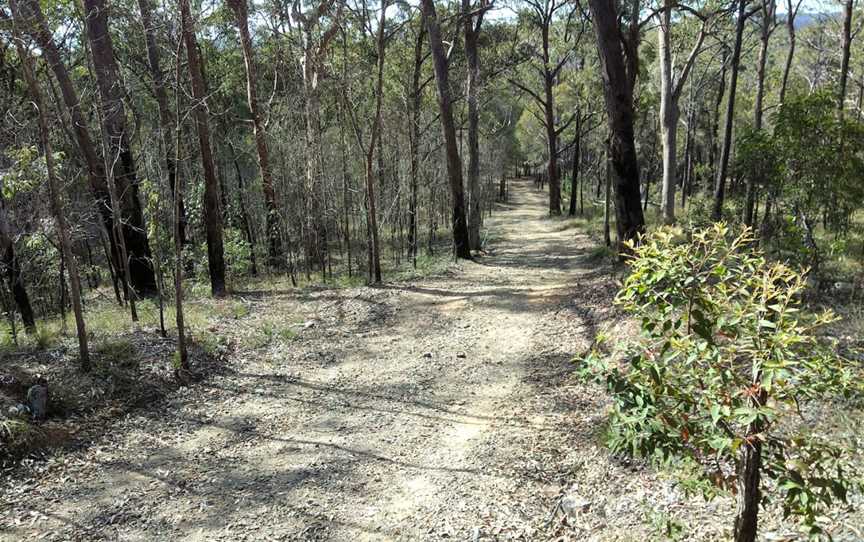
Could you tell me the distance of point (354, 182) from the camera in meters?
20.6

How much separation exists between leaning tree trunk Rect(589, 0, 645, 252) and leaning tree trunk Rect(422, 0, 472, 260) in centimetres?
582

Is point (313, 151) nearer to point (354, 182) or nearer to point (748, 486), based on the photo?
point (354, 182)

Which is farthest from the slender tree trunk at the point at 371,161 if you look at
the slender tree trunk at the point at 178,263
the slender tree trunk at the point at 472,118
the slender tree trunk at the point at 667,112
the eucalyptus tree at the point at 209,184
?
the slender tree trunk at the point at 667,112

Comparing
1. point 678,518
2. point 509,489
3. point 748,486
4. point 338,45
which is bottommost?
point 509,489

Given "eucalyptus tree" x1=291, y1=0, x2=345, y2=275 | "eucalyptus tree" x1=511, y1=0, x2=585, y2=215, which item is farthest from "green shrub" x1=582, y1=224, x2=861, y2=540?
"eucalyptus tree" x1=511, y1=0, x2=585, y2=215

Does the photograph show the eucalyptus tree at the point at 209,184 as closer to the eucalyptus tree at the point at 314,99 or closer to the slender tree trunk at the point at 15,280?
the eucalyptus tree at the point at 314,99

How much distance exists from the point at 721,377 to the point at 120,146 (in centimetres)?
1093

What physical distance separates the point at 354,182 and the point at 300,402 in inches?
598

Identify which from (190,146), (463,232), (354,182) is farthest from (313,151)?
(190,146)

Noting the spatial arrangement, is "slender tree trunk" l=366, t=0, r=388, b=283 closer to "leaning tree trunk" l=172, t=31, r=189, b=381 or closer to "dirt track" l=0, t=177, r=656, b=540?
"dirt track" l=0, t=177, r=656, b=540

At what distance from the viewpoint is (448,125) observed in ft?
47.7

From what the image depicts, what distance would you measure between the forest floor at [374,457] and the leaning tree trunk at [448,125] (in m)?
6.72

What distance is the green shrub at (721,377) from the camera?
6.89 ft

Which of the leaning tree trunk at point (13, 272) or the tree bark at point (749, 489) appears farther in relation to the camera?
the leaning tree trunk at point (13, 272)
